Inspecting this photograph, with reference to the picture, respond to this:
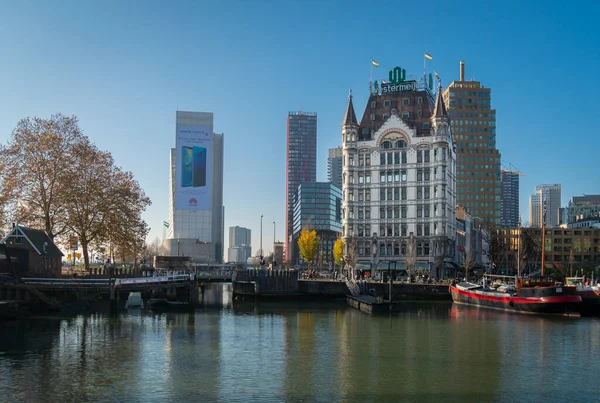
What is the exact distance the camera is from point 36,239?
79.7 meters

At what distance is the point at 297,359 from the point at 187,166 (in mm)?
151616

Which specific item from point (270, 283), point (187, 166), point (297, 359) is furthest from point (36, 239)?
point (187, 166)

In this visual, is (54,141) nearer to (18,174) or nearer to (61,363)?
(18,174)

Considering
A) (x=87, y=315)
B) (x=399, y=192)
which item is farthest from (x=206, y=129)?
(x=87, y=315)

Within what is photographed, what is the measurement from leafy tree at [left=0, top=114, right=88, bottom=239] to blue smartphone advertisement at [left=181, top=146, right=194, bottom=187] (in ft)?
340

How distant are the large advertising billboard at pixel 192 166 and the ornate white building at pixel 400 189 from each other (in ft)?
237

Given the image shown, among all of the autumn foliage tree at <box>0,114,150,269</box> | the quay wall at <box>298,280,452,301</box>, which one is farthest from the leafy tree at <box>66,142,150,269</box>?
the quay wall at <box>298,280,452,301</box>

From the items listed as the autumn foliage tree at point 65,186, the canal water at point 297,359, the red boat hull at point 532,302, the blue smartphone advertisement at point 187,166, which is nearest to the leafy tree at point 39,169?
the autumn foliage tree at point 65,186

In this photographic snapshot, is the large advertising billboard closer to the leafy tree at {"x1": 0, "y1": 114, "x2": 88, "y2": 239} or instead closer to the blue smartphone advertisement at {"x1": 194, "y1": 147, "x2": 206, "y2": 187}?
the blue smartphone advertisement at {"x1": 194, "y1": 147, "x2": 206, "y2": 187}

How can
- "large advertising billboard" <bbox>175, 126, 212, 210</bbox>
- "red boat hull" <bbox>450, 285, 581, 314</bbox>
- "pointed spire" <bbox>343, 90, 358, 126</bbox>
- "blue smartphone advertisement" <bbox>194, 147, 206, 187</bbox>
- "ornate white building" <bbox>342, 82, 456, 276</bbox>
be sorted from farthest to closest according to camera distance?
"large advertising billboard" <bbox>175, 126, 212, 210</bbox> < "blue smartphone advertisement" <bbox>194, 147, 206, 187</bbox> < "pointed spire" <bbox>343, 90, 358, 126</bbox> < "ornate white building" <bbox>342, 82, 456, 276</bbox> < "red boat hull" <bbox>450, 285, 581, 314</bbox>

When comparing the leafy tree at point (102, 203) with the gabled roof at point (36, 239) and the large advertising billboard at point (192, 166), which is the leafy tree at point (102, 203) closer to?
the gabled roof at point (36, 239)

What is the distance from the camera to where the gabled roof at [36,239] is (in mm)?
75812

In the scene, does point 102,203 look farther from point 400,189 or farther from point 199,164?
point 199,164

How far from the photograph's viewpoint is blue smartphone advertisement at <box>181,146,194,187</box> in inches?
7574
